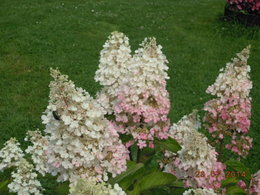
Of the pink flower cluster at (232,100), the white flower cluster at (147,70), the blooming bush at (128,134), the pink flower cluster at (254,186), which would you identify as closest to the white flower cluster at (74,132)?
the blooming bush at (128,134)

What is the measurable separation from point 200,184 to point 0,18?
7615 millimetres

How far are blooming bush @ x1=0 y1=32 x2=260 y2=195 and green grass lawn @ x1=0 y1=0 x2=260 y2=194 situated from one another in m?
2.01

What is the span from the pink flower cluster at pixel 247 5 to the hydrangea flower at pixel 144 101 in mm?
6693

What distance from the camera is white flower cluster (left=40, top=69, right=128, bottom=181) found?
1972mm

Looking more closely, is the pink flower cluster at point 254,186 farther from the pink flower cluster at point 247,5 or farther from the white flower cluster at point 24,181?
the pink flower cluster at point 247,5

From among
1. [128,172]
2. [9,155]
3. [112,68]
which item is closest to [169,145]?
[128,172]

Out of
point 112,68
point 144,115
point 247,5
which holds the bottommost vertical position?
point 247,5

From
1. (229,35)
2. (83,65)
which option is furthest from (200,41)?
(83,65)

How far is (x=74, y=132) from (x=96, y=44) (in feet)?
19.5

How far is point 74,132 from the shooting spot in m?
1.96

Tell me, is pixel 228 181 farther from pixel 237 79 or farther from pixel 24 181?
pixel 24 181

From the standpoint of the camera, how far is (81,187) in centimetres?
157

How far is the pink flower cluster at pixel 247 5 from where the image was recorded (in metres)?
8.65

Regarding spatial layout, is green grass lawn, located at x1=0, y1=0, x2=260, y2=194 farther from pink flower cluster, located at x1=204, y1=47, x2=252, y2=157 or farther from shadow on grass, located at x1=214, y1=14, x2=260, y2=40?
pink flower cluster, located at x1=204, y1=47, x2=252, y2=157
